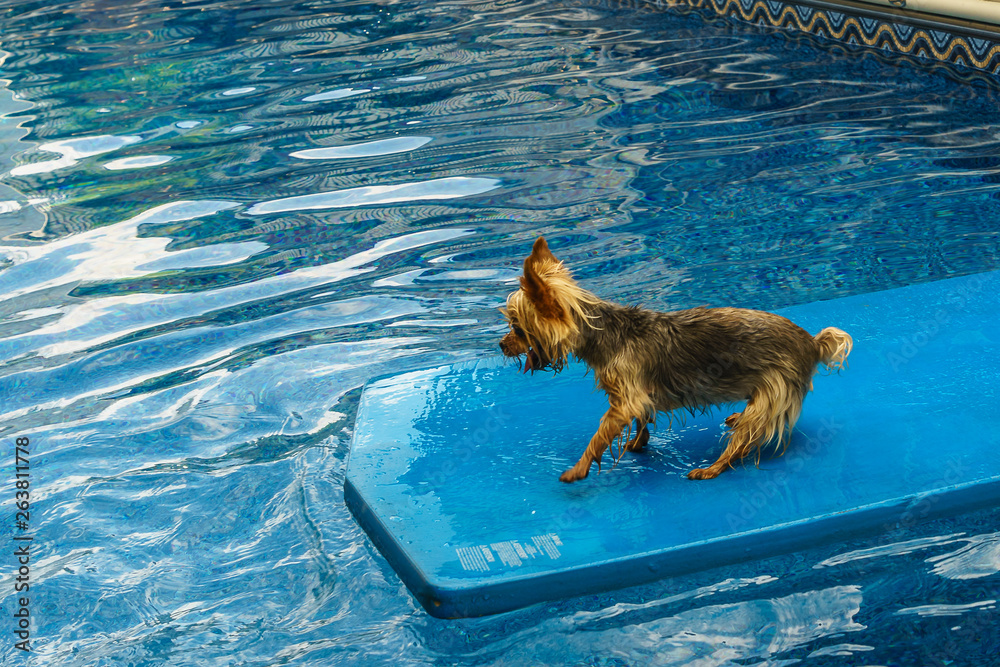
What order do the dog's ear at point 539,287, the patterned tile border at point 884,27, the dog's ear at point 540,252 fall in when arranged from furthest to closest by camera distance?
the patterned tile border at point 884,27, the dog's ear at point 540,252, the dog's ear at point 539,287

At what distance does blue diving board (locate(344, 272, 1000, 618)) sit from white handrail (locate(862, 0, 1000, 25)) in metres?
5.38

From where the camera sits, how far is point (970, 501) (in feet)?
11.9

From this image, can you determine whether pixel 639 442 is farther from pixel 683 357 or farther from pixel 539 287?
pixel 539 287

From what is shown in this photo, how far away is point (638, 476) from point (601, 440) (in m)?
0.30

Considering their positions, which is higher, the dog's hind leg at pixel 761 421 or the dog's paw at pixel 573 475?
the dog's hind leg at pixel 761 421

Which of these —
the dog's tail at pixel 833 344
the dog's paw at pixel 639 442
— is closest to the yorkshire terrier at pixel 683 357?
the dog's tail at pixel 833 344

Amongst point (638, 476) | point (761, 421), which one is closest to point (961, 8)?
point (761, 421)

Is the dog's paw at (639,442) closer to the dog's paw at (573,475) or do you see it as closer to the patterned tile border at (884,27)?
the dog's paw at (573,475)

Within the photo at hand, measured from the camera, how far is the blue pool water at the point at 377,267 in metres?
3.61

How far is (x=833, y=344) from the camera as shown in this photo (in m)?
3.60

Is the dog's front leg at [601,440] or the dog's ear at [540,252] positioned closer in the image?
the dog's ear at [540,252]

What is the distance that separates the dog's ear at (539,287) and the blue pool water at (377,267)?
1.06 meters

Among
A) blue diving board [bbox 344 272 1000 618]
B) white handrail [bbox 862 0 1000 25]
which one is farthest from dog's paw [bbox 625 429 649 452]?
white handrail [bbox 862 0 1000 25]

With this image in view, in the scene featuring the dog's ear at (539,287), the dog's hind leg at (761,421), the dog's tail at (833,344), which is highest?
the dog's ear at (539,287)
